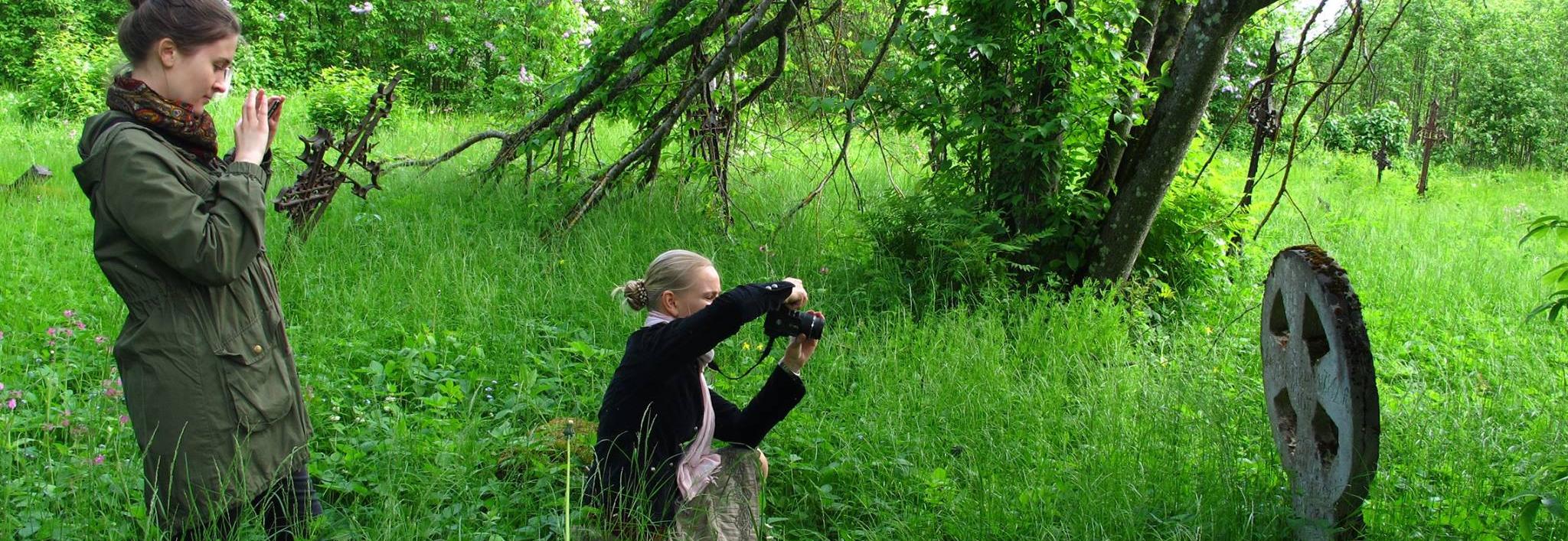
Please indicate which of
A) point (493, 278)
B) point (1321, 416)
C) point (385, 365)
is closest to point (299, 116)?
point (493, 278)

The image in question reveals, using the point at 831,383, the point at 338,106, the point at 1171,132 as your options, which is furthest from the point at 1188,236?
the point at 338,106

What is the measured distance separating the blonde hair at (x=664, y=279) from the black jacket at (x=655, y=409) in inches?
5.2

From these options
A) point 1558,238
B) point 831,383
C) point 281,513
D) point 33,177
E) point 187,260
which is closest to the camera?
point 187,260

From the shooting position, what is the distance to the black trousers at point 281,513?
2441 millimetres

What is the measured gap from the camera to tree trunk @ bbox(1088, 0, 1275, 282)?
4.34 m

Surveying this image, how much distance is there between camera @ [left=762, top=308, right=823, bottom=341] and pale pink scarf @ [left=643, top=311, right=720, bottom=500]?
0.22 m

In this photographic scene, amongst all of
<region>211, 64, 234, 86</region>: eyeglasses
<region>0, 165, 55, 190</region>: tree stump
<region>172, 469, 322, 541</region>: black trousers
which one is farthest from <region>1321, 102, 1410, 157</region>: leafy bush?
<region>211, 64, 234, 86</region>: eyeglasses

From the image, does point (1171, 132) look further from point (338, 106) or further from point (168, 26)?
point (338, 106)

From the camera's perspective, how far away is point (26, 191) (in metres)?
7.27

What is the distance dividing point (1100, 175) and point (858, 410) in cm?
207

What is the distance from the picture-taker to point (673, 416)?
2.94 meters

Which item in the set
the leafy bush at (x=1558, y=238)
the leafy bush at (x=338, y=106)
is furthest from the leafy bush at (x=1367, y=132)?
the leafy bush at (x=1558, y=238)

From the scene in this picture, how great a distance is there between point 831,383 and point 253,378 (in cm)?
244

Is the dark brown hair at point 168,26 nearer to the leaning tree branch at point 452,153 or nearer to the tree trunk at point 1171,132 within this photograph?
the tree trunk at point 1171,132
